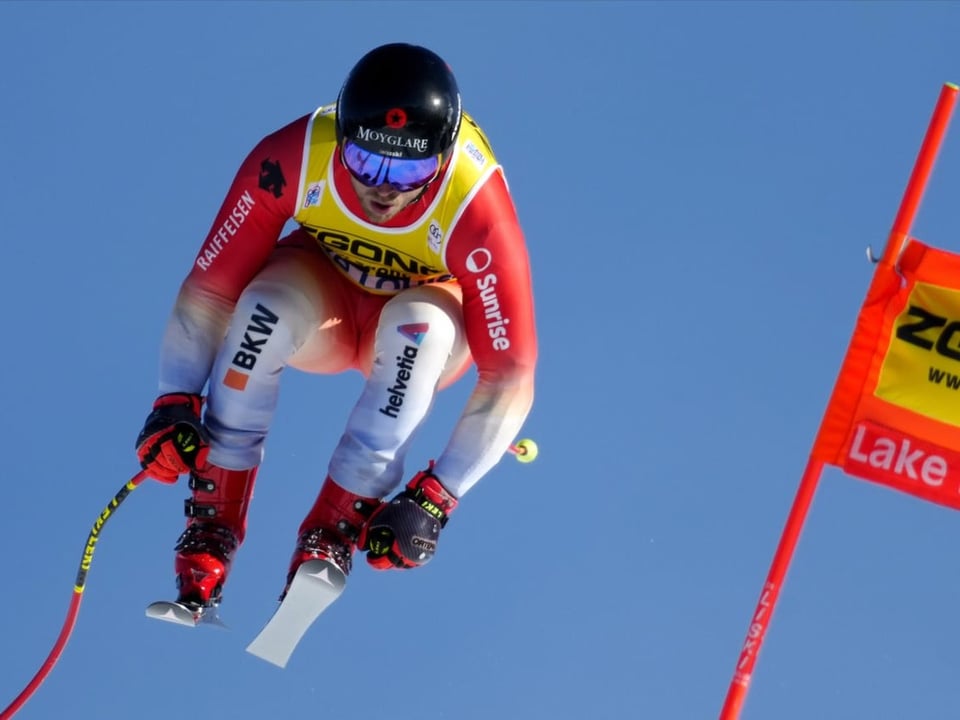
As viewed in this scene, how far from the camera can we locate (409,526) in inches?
349

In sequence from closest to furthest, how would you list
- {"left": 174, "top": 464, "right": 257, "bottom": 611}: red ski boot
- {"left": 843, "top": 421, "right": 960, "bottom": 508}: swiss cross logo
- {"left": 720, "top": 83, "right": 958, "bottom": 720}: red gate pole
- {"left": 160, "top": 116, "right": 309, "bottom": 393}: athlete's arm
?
{"left": 720, "top": 83, "right": 958, "bottom": 720}: red gate pole → {"left": 843, "top": 421, "right": 960, "bottom": 508}: swiss cross logo → {"left": 160, "top": 116, "right": 309, "bottom": 393}: athlete's arm → {"left": 174, "top": 464, "right": 257, "bottom": 611}: red ski boot

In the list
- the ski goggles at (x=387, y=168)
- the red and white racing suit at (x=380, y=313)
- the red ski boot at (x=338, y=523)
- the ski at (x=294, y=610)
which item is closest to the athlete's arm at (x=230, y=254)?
the red and white racing suit at (x=380, y=313)

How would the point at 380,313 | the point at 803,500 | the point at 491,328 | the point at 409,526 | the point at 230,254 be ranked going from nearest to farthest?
1. the point at 803,500
2. the point at 409,526
3. the point at 491,328
4. the point at 230,254
5. the point at 380,313

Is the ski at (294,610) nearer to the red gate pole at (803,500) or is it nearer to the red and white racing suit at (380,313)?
the red and white racing suit at (380,313)

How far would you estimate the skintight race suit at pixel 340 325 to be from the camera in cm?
893

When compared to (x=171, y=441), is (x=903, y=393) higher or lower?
higher

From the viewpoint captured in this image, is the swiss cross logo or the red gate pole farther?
the swiss cross logo

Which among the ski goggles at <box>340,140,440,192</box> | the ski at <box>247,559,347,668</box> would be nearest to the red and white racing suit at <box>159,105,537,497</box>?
the ski goggles at <box>340,140,440,192</box>

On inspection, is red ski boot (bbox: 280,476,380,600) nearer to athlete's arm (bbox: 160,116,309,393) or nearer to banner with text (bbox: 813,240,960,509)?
athlete's arm (bbox: 160,116,309,393)

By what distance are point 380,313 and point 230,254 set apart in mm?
587

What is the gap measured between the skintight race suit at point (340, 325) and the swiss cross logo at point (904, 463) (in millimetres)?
1192

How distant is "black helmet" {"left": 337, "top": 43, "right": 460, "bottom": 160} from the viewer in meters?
8.70

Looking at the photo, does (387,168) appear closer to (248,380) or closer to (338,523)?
(248,380)

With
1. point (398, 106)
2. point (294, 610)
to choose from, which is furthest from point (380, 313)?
point (294, 610)
